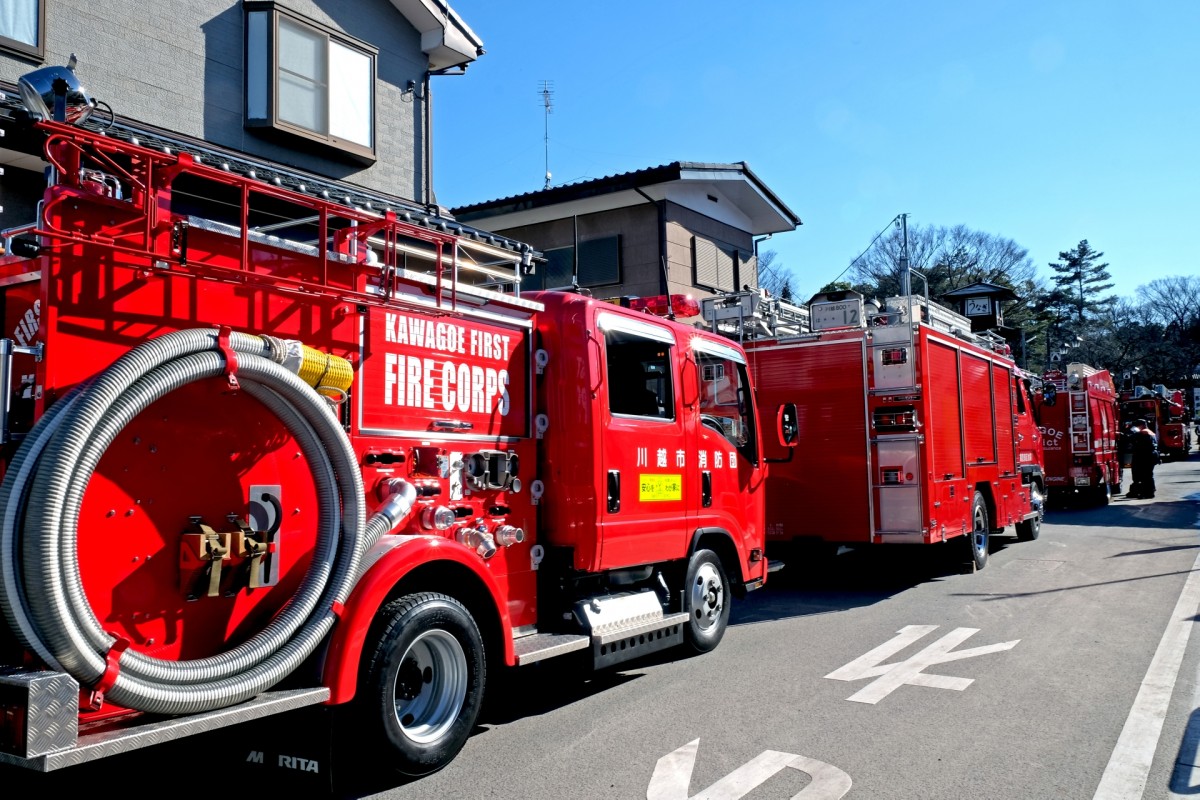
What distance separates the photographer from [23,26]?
9086 millimetres

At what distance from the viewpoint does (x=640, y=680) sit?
21.8ft

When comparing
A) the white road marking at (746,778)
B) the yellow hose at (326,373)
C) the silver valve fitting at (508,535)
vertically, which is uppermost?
the yellow hose at (326,373)

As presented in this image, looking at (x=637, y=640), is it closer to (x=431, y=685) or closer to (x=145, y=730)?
(x=431, y=685)

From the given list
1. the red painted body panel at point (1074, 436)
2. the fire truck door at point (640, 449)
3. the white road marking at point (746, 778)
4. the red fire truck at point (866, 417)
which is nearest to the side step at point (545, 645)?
the fire truck door at point (640, 449)

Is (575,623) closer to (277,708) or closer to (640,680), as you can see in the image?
(640,680)

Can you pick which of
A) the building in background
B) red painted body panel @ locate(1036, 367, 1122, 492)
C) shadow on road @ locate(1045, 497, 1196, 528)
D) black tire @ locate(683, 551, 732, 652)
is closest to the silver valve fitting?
black tire @ locate(683, 551, 732, 652)

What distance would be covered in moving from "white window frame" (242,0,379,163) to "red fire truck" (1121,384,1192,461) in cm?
3065

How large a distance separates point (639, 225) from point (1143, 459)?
46.7ft

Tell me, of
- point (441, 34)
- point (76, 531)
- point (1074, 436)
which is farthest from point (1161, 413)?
point (76, 531)

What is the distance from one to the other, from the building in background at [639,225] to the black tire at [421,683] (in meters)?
12.5

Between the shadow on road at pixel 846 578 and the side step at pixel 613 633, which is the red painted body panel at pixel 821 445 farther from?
the side step at pixel 613 633

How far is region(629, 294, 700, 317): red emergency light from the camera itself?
737 cm

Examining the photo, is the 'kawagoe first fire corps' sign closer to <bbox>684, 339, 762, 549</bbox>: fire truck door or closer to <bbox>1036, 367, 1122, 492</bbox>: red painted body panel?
<bbox>684, 339, 762, 549</bbox>: fire truck door

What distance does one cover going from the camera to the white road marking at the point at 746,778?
4336mm
